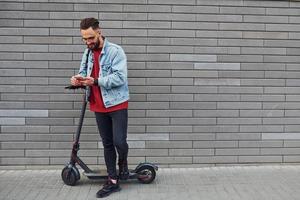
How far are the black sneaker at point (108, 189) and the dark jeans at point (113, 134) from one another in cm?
8

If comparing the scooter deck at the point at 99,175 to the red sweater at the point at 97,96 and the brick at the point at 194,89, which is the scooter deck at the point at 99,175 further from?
the brick at the point at 194,89

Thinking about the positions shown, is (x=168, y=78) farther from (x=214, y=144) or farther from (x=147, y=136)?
(x=214, y=144)

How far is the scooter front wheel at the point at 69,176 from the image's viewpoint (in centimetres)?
545

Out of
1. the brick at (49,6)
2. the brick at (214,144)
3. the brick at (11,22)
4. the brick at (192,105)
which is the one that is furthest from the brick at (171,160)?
the brick at (11,22)

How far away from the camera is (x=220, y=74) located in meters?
6.13

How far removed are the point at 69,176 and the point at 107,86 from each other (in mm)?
1228

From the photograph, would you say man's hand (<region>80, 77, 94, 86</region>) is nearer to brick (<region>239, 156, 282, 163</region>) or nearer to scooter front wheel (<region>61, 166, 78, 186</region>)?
scooter front wheel (<region>61, 166, 78, 186</region>)

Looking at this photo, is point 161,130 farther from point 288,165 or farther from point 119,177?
point 288,165

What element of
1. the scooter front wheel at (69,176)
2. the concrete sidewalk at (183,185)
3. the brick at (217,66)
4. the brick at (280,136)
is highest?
the brick at (217,66)

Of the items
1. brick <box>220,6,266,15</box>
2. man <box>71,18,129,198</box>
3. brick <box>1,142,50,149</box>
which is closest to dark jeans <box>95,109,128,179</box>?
man <box>71,18,129,198</box>

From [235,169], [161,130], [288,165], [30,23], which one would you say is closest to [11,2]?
[30,23]

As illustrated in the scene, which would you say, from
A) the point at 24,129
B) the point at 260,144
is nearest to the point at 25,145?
the point at 24,129

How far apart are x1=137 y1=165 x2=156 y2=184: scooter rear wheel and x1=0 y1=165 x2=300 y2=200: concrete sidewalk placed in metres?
0.06

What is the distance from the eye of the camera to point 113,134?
5203 millimetres
